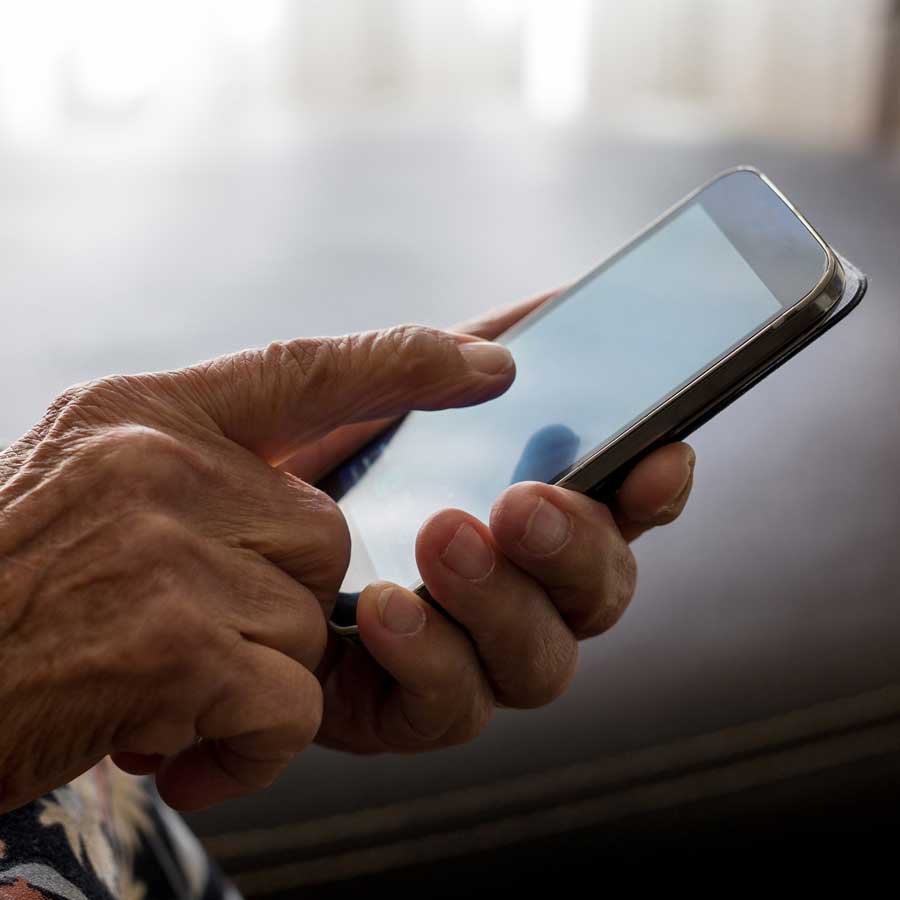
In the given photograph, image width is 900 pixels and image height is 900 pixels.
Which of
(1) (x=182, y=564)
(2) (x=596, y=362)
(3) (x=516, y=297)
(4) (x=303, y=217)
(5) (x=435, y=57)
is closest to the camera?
(1) (x=182, y=564)

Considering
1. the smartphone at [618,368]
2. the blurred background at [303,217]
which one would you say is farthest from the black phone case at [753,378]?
the blurred background at [303,217]

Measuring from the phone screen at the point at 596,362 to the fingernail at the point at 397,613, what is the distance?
0.02 metres

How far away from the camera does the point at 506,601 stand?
47cm

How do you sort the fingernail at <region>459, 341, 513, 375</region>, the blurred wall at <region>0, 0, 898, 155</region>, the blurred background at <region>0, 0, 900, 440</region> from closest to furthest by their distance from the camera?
1. the fingernail at <region>459, 341, 513, 375</region>
2. the blurred background at <region>0, 0, 900, 440</region>
3. the blurred wall at <region>0, 0, 898, 155</region>

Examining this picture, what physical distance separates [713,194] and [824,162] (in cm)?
43

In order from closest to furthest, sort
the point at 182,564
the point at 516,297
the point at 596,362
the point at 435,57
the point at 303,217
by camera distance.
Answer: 1. the point at 182,564
2. the point at 596,362
3. the point at 516,297
4. the point at 303,217
5. the point at 435,57

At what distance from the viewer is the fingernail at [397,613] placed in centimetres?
46

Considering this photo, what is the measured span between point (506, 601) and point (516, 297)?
349 mm

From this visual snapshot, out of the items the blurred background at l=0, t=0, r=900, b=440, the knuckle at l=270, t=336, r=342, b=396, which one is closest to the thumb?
the knuckle at l=270, t=336, r=342, b=396

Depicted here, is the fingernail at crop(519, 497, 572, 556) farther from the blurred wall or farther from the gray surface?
the blurred wall

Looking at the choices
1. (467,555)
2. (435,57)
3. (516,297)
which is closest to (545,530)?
(467,555)

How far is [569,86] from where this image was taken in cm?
190

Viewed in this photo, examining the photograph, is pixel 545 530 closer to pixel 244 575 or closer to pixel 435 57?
pixel 244 575

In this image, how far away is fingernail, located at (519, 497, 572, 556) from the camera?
444mm
